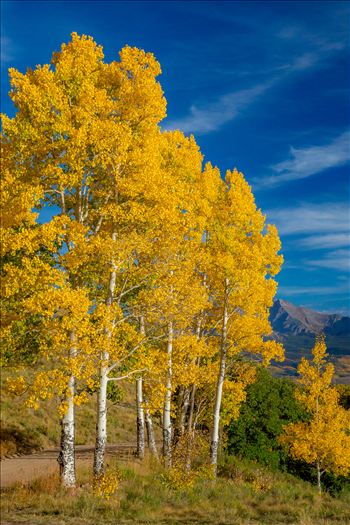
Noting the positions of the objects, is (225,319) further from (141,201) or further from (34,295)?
(34,295)

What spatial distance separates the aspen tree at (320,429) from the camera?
2311 cm

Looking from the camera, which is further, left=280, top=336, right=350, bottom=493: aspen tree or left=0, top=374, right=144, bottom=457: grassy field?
left=0, top=374, right=144, bottom=457: grassy field

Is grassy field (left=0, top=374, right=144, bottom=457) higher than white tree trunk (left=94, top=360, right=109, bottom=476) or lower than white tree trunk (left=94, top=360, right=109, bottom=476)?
lower

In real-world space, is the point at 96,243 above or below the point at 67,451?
above

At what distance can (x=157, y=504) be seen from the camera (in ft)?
41.8

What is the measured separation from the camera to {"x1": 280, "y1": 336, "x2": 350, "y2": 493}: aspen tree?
2311cm

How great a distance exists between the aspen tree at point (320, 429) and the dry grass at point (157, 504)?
16.8 ft

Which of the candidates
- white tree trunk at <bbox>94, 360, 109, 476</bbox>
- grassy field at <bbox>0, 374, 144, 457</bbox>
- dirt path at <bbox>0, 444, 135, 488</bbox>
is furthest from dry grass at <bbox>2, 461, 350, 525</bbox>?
grassy field at <bbox>0, 374, 144, 457</bbox>

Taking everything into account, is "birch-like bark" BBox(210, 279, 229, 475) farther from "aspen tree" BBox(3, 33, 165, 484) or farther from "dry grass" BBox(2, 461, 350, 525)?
"aspen tree" BBox(3, 33, 165, 484)

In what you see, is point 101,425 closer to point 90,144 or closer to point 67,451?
point 67,451

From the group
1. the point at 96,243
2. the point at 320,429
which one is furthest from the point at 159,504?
the point at 320,429

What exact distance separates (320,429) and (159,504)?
531 inches

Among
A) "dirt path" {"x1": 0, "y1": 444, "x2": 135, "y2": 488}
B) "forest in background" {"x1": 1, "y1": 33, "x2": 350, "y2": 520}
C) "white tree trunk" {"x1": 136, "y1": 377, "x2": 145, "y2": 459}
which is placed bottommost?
"dirt path" {"x1": 0, "y1": 444, "x2": 135, "y2": 488}

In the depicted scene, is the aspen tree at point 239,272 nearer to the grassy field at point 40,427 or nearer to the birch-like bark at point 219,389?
the birch-like bark at point 219,389
